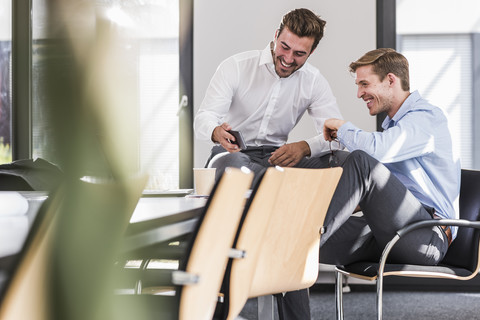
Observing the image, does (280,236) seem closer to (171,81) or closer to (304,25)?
(304,25)

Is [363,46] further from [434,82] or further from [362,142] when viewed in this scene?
[362,142]

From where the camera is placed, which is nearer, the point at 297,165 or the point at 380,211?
the point at 380,211

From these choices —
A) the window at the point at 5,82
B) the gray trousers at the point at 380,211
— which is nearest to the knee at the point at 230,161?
the gray trousers at the point at 380,211

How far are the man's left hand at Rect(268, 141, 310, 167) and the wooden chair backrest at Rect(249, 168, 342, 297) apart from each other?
2.79ft

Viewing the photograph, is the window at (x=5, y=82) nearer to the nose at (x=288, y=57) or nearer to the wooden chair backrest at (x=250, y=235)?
the nose at (x=288, y=57)

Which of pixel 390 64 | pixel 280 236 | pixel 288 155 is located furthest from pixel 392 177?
pixel 280 236

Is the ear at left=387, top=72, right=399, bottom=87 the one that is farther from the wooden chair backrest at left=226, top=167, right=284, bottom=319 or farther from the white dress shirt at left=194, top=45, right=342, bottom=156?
the wooden chair backrest at left=226, top=167, right=284, bottom=319

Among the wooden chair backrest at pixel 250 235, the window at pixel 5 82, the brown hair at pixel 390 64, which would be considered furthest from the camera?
the window at pixel 5 82

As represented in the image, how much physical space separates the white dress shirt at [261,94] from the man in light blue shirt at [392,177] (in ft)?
1.65

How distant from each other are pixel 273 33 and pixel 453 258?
2071 millimetres

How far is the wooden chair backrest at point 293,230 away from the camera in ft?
4.45

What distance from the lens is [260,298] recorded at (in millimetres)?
1699

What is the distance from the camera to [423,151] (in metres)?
2.24

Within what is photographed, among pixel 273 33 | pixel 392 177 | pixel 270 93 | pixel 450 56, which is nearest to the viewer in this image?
pixel 392 177
